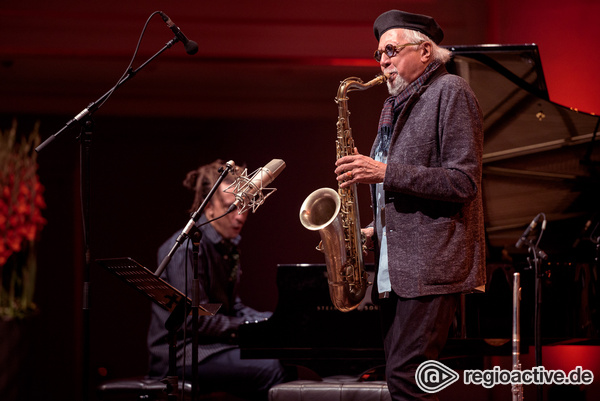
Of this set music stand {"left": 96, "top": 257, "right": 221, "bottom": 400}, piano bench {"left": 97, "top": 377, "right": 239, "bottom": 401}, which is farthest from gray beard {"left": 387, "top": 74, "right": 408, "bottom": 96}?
piano bench {"left": 97, "top": 377, "right": 239, "bottom": 401}

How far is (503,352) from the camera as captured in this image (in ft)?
11.3

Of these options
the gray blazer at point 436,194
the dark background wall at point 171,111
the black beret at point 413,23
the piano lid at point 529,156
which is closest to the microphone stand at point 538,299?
the piano lid at point 529,156

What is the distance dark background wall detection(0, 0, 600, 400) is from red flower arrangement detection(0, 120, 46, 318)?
0.26 meters

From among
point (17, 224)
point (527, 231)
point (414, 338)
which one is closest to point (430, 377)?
point (414, 338)

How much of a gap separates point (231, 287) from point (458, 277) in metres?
2.33

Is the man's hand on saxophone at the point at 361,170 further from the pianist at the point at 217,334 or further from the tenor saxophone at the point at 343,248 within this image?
the pianist at the point at 217,334

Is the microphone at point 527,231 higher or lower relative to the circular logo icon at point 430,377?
higher

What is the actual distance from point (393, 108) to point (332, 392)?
1449 mm

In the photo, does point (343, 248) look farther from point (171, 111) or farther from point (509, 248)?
point (171, 111)

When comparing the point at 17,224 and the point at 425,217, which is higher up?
the point at 17,224

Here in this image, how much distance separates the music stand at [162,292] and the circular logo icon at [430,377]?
39.9 inches

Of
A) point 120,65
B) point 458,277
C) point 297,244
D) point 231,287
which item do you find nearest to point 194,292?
point 458,277

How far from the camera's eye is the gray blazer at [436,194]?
2.04m

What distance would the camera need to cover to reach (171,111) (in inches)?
226
